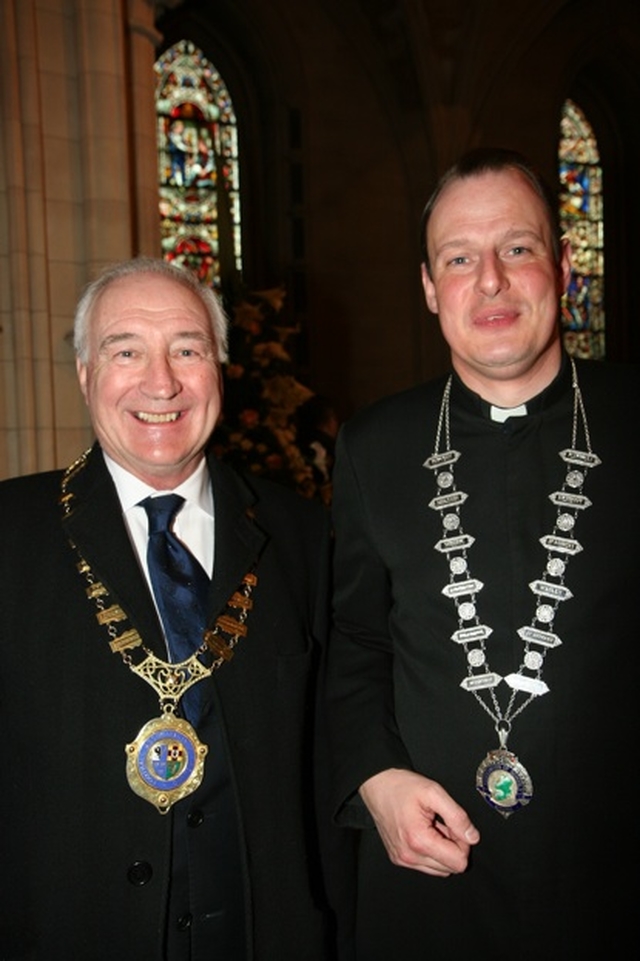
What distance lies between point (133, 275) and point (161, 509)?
1.77ft

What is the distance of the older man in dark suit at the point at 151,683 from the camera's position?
1943 millimetres

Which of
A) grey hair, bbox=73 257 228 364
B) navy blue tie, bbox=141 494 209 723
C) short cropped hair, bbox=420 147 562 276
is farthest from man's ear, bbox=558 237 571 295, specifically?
navy blue tie, bbox=141 494 209 723

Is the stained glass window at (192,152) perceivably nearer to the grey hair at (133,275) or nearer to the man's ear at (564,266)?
the grey hair at (133,275)

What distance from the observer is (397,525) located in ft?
7.35

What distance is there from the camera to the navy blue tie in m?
2.09

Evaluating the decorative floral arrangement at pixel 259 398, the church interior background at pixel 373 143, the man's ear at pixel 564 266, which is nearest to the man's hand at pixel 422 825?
the man's ear at pixel 564 266

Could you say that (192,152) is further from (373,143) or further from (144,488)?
(144,488)

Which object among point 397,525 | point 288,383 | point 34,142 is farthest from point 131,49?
point 397,525

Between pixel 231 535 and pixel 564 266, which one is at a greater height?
pixel 564 266

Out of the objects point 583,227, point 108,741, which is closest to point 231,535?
point 108,741

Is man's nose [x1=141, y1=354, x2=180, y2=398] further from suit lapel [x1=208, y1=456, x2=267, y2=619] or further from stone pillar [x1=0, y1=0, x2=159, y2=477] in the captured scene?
stone pillar [x1=0, y1=0, x2=159, y2=477]

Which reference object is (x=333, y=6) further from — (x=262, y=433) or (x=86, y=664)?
(x=86, y=664)

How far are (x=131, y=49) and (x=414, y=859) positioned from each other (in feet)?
17.0

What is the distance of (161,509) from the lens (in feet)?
7.14
